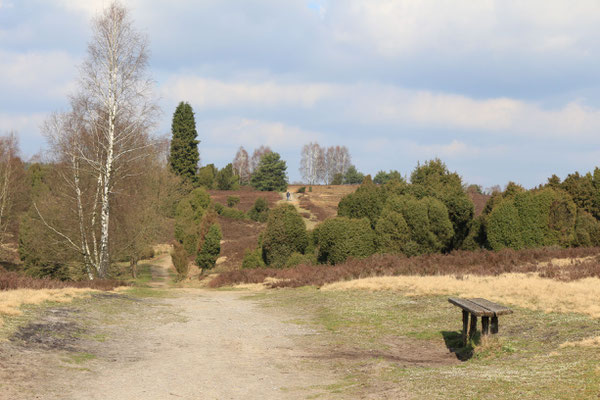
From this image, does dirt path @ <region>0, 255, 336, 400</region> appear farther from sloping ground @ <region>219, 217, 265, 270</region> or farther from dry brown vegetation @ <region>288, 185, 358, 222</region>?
dry brown vegetation @ <region>288, 185, 358, 222</region>

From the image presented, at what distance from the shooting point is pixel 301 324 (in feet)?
48.8

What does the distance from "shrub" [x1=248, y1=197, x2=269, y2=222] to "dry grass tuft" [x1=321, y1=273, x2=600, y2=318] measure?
4702 cm

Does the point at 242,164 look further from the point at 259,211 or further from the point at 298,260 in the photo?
the point at 298,260

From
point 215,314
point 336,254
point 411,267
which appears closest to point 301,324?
point 215,314

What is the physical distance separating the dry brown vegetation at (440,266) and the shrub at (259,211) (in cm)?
3935

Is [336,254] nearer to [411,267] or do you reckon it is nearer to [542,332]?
[411,267]

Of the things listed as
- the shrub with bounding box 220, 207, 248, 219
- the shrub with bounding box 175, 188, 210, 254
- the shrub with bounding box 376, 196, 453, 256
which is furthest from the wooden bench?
the shrub with bounding box 220, 207, 248, 219

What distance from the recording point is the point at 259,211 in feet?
231

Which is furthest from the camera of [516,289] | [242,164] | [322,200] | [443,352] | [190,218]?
[242,164]

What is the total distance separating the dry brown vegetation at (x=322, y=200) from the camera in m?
72.2

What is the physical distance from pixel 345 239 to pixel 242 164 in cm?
11505

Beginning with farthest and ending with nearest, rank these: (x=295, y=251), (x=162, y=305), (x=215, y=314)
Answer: (x=295, y=251)
(x=162, y=305)
(x=215, y=314)

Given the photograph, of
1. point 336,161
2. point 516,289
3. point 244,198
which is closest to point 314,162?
point 336,161

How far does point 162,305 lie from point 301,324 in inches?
248
